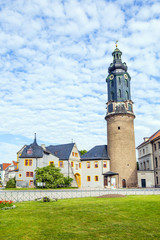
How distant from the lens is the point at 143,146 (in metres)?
56.1

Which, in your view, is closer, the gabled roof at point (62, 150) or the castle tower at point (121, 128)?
the castle tower at point (121, 128)

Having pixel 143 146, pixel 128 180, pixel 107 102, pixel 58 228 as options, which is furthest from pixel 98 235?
pixel 143 146

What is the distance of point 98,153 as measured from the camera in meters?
51.1

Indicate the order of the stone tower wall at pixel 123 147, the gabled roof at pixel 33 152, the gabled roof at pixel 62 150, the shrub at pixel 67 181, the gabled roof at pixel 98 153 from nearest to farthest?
the shrub at pixel 67 181 < the stone tower wall at pixel 123 147 < the gabled roof at pixel 33 152 < the gabled roof at pixel 62 150 < the gabled roof at pixel 98 153

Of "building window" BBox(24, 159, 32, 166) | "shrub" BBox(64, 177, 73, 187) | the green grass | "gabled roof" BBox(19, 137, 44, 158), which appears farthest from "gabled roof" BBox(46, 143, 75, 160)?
the green grass

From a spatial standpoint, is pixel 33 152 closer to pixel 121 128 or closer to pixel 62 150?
pixel 62 150

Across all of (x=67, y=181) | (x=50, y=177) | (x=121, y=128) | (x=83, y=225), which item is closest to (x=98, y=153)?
(x=121, y=128)

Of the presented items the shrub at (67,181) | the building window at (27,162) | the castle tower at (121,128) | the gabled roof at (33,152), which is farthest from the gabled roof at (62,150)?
the castle tower at (121,128)

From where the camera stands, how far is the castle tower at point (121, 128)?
4672 centimetres

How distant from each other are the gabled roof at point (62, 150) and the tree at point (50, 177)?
17.7 feet

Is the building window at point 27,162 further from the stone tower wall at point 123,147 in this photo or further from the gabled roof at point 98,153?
the stone tower wall at point 123,147

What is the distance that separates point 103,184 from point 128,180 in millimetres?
5554

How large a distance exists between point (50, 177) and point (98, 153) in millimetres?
13781

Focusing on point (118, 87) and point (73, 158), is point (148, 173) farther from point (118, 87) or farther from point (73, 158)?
point (118, 87)
